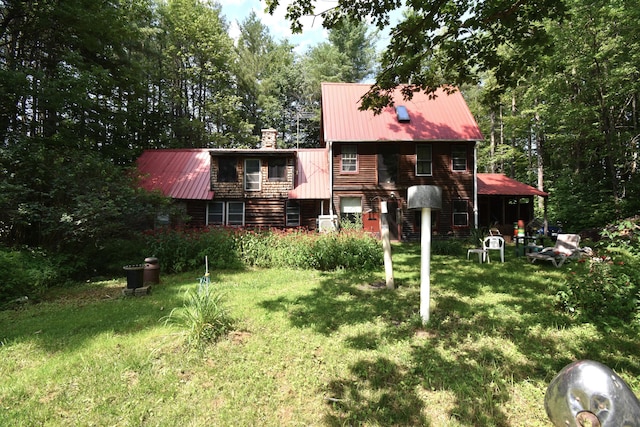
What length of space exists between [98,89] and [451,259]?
17085mm

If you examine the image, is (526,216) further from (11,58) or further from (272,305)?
(11,58)

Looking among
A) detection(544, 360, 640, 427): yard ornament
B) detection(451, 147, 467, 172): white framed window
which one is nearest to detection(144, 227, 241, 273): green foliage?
detection(544, 360, 640, 427): yard ornament

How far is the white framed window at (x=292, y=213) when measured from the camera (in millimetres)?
16438

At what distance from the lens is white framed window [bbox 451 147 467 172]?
16.3 m

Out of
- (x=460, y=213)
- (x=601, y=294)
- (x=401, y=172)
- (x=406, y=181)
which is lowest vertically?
(x=601, y=294)

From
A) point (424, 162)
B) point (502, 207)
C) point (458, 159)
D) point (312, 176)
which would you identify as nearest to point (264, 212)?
point (312, 176)

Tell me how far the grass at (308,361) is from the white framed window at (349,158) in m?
11.1

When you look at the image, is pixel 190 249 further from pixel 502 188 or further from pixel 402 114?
pixel 502 188

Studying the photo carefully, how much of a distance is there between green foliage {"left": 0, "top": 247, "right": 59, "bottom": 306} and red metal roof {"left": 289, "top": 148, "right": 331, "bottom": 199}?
33.6ft

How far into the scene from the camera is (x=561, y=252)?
8.90 m

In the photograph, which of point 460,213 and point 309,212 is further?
point 309,212

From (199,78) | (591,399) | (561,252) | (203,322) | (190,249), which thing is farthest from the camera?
(199,78)

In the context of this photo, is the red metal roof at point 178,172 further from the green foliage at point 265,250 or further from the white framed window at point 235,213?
the green foliage at point 265,250

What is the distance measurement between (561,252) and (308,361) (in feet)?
30.3
